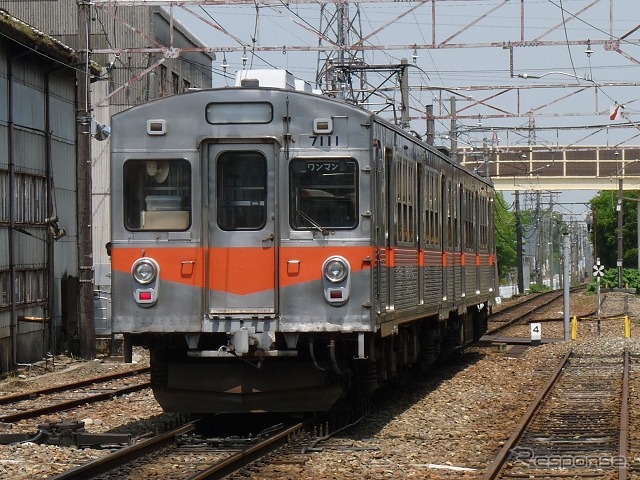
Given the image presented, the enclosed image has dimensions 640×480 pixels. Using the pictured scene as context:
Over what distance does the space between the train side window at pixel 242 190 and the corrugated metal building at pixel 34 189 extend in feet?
30.8

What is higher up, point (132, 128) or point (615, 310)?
point (132, 128)

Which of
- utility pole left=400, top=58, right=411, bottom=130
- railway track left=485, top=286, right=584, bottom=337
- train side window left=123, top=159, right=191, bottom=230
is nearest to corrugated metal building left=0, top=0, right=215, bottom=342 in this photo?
utility pole left=400, top=58, right=411, bottom=130

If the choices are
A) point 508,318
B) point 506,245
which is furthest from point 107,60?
point 506,245

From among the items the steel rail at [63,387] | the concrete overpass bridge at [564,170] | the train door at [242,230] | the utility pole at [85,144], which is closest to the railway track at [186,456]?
the train door at [242,230]

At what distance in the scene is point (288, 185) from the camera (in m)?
11.5

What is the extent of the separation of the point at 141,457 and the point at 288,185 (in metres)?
2.81

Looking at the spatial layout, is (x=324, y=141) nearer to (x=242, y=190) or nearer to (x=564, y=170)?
(x=242, y=190)

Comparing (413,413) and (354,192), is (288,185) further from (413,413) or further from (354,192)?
(413,413)

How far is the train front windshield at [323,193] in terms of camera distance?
1146cm

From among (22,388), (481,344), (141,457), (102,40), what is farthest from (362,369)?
(102,40)

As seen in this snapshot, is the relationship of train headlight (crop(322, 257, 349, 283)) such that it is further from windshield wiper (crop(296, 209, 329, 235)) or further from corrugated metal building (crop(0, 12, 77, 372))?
corrugated metal building (crop(0, 12, 77, 372))

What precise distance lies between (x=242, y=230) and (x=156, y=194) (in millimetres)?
867

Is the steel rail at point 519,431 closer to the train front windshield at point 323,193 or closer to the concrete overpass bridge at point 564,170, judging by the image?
the train front windshield at point 323,193

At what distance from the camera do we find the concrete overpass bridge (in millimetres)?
57438
